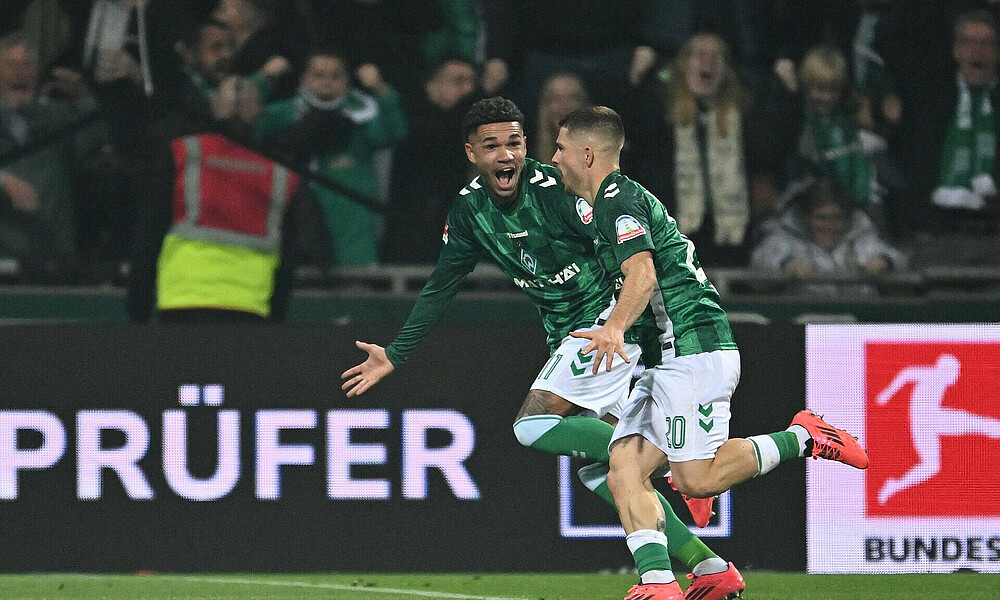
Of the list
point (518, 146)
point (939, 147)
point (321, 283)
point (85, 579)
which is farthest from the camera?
point (939, 147)

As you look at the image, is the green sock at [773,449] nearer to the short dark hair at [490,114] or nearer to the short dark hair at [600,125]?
the short dark hair at [600,125]

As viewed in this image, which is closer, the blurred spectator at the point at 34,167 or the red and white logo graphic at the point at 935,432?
the red and white logo graphic at the point at 935,432

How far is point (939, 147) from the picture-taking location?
973 centimetres

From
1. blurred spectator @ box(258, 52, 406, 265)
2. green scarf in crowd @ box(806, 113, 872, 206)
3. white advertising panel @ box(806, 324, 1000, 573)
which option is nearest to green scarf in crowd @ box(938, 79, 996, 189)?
green scarf in crowd @ box(806, 113, 872, 206)

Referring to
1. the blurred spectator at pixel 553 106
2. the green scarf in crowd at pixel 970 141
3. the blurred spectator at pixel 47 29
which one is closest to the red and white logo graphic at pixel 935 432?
the green scarf in crowd at pixel 970 141

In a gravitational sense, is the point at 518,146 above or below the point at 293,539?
above

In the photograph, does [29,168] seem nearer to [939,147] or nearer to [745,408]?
[745,408]

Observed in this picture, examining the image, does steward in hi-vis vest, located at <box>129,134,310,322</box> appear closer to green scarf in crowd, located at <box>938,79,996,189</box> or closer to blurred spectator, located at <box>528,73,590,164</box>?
blurred spectator, located at <box>528,73,590,164</box>

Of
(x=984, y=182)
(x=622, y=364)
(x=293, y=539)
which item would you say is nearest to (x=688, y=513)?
(x=622, y=364)

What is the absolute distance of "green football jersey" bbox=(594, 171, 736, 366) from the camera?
5.53 metres

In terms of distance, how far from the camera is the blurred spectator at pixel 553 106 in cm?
929

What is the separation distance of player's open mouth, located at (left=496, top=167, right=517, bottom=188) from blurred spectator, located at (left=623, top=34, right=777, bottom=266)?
10.5 ft

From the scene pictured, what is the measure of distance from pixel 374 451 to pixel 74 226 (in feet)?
9.64

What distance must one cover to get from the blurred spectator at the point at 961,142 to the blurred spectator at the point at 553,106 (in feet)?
7.23
